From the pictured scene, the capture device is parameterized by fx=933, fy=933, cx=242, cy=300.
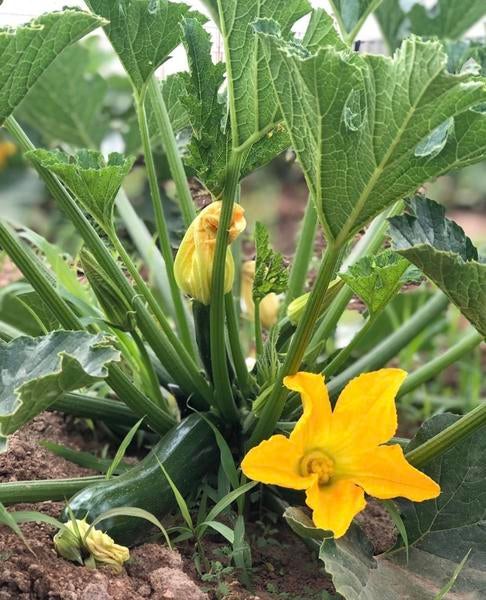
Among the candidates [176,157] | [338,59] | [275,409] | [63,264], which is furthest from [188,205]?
[338,59]

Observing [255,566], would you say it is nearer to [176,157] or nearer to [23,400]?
[23,400]

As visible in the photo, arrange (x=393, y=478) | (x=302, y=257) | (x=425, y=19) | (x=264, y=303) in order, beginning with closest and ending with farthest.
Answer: (x=393, y=478), (x=302, y=257), (x=264, y=303), (x=425, y=19)

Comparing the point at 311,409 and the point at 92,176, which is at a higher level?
the point at 92,176

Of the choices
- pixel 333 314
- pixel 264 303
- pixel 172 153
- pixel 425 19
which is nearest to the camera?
pixel 333 314

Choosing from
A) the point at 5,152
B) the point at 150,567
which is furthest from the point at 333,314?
the point at 5,152

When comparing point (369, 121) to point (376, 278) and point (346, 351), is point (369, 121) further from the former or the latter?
point (346, 351)

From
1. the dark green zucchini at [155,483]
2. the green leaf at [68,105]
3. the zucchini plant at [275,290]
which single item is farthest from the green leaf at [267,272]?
the green leaf at [68,105]

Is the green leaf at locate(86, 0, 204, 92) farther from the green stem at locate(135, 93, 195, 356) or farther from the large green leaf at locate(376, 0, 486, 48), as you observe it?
the large green leaf at locate(376, 0, 486, 48)
